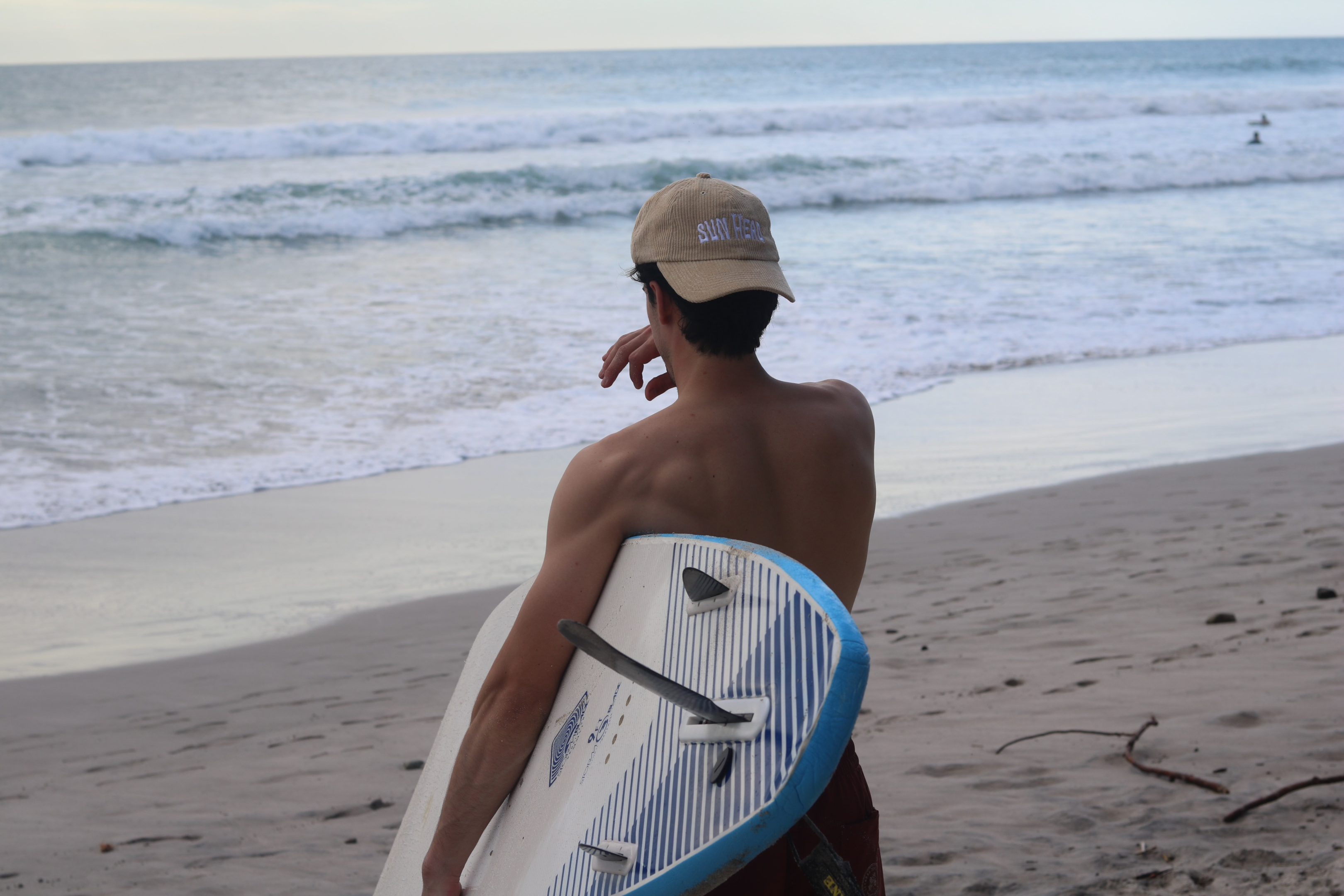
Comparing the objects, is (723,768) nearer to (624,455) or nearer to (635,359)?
(624,455)

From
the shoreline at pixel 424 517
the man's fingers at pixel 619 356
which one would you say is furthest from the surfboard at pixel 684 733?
the shoreline at pixel 424 517

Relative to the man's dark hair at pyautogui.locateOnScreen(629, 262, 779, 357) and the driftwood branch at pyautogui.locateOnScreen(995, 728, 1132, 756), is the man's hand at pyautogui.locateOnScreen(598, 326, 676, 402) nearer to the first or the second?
the man's dark hair at pyautogui.locateOnScreen(629, 262, 779, 357)

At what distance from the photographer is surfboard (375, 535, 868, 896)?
1.20 meters

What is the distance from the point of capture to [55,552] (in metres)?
5.71

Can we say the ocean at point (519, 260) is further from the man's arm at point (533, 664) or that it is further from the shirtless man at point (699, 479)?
the shirtless man at point (699, 479)

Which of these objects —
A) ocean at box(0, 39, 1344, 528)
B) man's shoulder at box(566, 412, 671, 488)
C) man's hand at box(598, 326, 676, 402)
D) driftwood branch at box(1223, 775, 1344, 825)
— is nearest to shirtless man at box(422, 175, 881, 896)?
man's shoulder at box(566, 412, 671, 488)

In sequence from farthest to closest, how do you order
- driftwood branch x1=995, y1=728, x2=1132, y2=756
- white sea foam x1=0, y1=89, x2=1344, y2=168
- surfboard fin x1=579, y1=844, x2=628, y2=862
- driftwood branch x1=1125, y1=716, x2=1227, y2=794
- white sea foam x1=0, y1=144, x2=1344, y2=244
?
white sea foam x1=0, y1=89, x2=1344, y2=168
white sea foam x1=0, y1=144, x2=1344, y2=244
driftwood branch x1=995, y1=728, x2=1132, y2=756
driftwood branch x1=1125, y1=716, x2=1227, y2=794
surfboard fin x1=579, y1=844, x2=628, y2=862

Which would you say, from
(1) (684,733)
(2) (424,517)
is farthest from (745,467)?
(2) (424,517)

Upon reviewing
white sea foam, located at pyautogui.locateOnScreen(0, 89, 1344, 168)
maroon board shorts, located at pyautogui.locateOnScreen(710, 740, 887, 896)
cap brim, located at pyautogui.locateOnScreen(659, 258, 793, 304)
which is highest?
white sea foam, located at pyautogui.locateOnScreen(0, 89, 1344, 168)

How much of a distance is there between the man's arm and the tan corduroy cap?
0.27 metres

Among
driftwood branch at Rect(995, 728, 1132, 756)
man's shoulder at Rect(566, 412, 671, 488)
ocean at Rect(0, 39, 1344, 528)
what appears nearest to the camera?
man's shoulder at Rect(566, 412, 671, 488)

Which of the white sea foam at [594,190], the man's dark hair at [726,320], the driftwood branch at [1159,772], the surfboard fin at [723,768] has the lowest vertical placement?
the driftwood branch at [1159,772]

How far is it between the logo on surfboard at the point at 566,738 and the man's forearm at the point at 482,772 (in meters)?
0.06

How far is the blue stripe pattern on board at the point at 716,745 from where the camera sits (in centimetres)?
121
